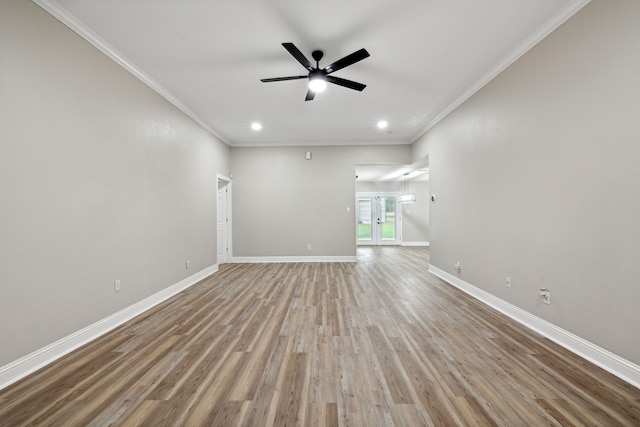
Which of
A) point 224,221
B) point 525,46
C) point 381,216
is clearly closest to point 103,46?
point 224,221

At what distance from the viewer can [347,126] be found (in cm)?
519

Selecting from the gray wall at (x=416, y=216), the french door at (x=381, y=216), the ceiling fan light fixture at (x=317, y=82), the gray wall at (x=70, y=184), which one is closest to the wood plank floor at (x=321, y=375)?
the gray wall at (x=70, y=184)

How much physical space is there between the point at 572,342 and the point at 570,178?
54.7 inches

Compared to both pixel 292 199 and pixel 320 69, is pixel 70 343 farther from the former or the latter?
pixel 292 199

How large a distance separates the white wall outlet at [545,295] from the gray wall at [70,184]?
14.1 ft

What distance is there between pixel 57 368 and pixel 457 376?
2984 mm

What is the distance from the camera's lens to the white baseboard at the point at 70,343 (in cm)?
179

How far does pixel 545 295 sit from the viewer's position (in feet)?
8.03

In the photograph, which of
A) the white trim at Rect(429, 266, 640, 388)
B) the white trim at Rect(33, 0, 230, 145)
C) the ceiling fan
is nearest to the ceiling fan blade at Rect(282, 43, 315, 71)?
the ceiling fan

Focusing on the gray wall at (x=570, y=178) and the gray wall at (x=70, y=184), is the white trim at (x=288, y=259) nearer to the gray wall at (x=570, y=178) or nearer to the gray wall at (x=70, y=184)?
the gray wall at (x=70, y=184)

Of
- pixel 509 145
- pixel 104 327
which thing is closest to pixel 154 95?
pixel 104 327

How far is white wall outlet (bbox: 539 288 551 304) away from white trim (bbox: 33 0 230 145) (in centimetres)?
494

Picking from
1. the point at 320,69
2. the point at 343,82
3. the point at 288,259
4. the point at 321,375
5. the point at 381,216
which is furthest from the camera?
the point at 381,216

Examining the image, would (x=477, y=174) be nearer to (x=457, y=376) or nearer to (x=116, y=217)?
(x=457, y=376)
